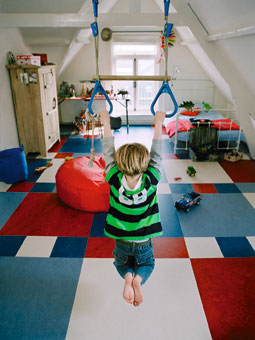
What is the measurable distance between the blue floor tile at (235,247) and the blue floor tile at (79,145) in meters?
3.31

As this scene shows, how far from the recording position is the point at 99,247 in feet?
9.18

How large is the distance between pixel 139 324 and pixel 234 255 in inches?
47.5

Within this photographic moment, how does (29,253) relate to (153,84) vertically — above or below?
below

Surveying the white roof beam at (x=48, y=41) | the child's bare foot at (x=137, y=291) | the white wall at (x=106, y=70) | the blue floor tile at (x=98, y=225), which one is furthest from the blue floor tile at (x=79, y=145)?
the child's bare foot at (x=137, y=291)

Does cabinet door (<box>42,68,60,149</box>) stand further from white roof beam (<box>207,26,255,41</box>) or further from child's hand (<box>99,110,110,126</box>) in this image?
child's hand (<box>99,110,110,126</box>)

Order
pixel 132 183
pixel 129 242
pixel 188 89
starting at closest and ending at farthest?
pixel 132 183, pixel 129 242, pixel 188 89

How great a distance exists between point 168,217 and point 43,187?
1911 millimetres

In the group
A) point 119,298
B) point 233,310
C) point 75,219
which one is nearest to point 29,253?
point 75,219

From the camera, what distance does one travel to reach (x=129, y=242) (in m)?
1.64

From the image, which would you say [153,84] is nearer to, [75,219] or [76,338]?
[75,219]

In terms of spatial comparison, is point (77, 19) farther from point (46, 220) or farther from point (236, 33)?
point (46, 220)

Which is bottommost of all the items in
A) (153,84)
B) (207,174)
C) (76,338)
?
(76,338)

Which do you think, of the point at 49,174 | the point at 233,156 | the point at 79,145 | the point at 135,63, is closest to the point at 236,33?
the point at 233,156

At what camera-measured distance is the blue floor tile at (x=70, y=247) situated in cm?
270
